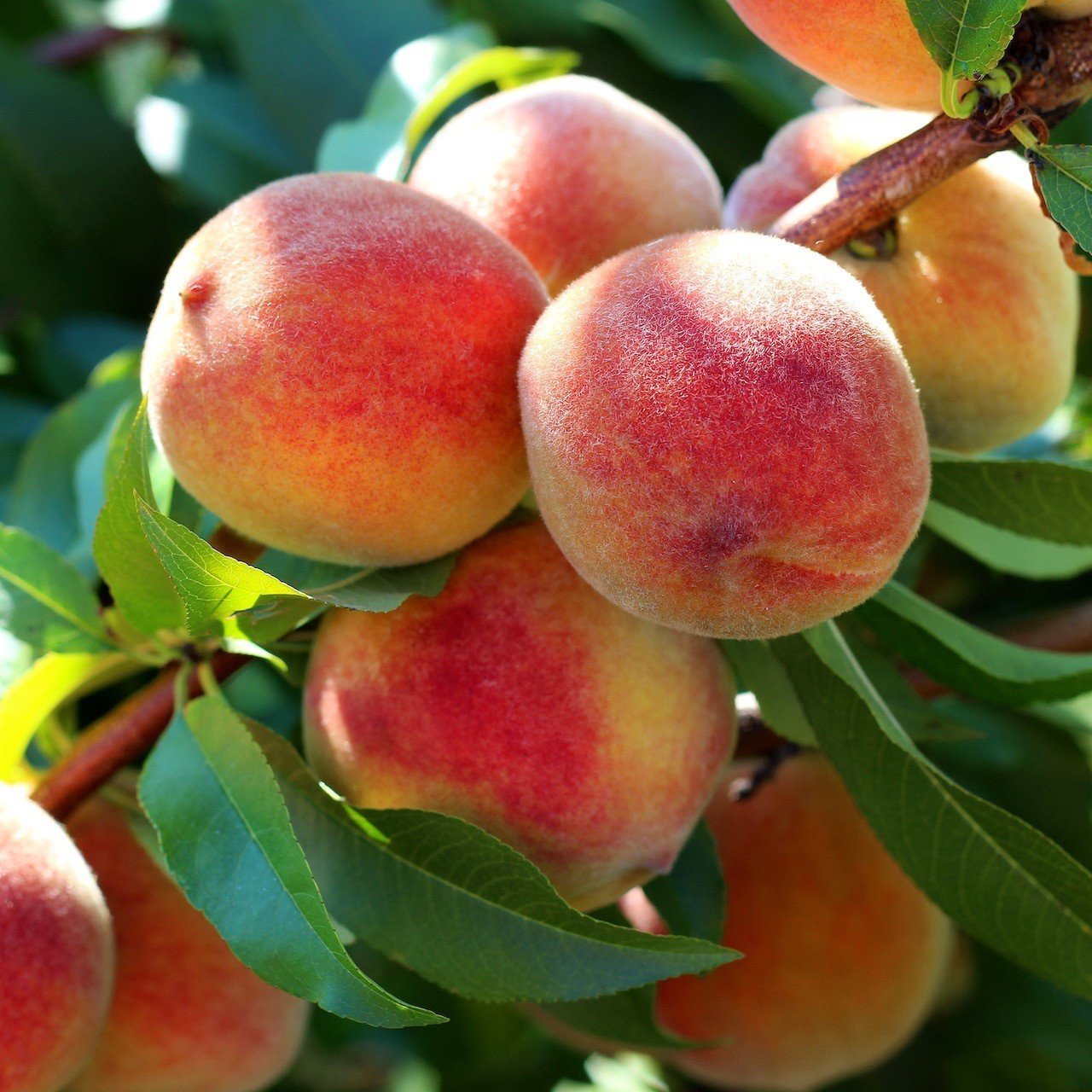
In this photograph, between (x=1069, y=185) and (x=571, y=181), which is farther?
(x=571, y=181)

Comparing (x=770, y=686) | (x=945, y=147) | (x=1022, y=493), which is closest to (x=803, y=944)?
(x=770, y=686)

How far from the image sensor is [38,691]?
89 centimetres

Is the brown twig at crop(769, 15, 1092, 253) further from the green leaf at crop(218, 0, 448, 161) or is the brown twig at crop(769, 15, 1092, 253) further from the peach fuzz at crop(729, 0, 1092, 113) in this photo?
the green leaf at crop(218, 0, 448, 161)

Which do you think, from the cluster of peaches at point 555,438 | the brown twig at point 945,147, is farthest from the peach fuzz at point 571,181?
the brown twig at point 945,147

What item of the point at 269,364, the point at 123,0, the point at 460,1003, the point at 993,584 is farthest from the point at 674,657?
the point at 123,0

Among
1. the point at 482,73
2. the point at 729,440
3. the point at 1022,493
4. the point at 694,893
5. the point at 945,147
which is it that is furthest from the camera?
the point at 482,73

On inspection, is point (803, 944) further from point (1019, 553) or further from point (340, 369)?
point (340, 369)

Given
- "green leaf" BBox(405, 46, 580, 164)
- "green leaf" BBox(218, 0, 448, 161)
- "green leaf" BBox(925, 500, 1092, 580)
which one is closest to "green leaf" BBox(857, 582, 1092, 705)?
"green leaf" BBox(925, 500, 1092, 580)

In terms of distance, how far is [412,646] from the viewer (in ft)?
2.54

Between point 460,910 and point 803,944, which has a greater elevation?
point 460,910

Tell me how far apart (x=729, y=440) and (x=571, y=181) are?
0.31m

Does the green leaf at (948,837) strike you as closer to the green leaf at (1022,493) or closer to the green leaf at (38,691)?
the green leaf at (1022,493)

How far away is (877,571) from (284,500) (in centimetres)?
31

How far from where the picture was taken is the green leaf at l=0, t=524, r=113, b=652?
2.83ft
